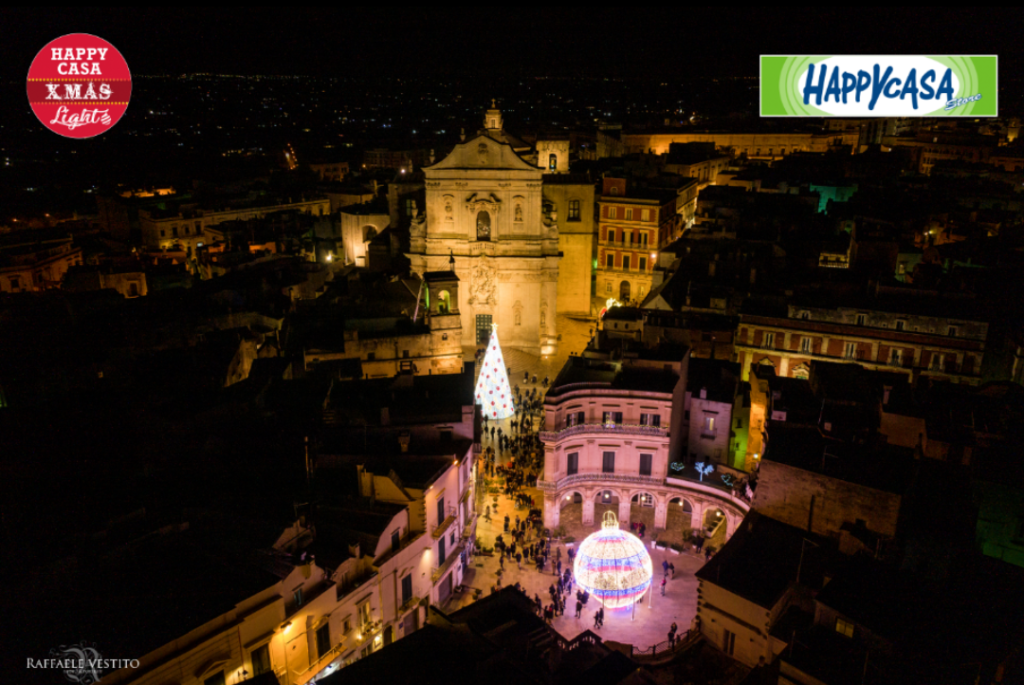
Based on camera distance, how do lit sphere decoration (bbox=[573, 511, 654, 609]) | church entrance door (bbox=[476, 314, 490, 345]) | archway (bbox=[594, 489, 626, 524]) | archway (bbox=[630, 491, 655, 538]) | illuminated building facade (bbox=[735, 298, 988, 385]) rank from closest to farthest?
lit sphere decoration (bbox=[573, 511, 654, 609])
archway (bbox=[630, 491, 655, 538])
archway (bbox=[594, 489, 626, 524])
illuminated building facade (bbox=[735, 298, 988, 385])
church entrance door (bbox=[476, 314, 490, 345])

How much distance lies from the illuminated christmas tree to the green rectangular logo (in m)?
15.5

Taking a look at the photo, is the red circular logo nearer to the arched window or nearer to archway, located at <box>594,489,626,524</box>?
archway, located at <box>594,489,626,524</box>

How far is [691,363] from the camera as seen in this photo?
104ft

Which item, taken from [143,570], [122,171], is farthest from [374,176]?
[143,570]

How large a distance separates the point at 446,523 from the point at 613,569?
508 centimetres

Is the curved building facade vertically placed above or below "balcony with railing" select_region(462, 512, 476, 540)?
above

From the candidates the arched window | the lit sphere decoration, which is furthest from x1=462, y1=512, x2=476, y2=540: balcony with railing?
the arched window

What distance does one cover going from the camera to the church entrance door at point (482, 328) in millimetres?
43500

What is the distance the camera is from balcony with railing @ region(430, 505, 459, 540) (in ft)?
70.3

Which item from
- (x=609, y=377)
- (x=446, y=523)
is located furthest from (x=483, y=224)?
(x=446, y=523)

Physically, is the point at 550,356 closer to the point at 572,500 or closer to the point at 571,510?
the point at 572,500

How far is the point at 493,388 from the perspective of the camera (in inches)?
1236

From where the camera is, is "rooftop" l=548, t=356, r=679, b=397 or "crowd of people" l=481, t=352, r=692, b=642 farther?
"rooftop" l=548, t=356, r=679, b=397

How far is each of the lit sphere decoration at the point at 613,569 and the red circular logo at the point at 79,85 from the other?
56.9ft
